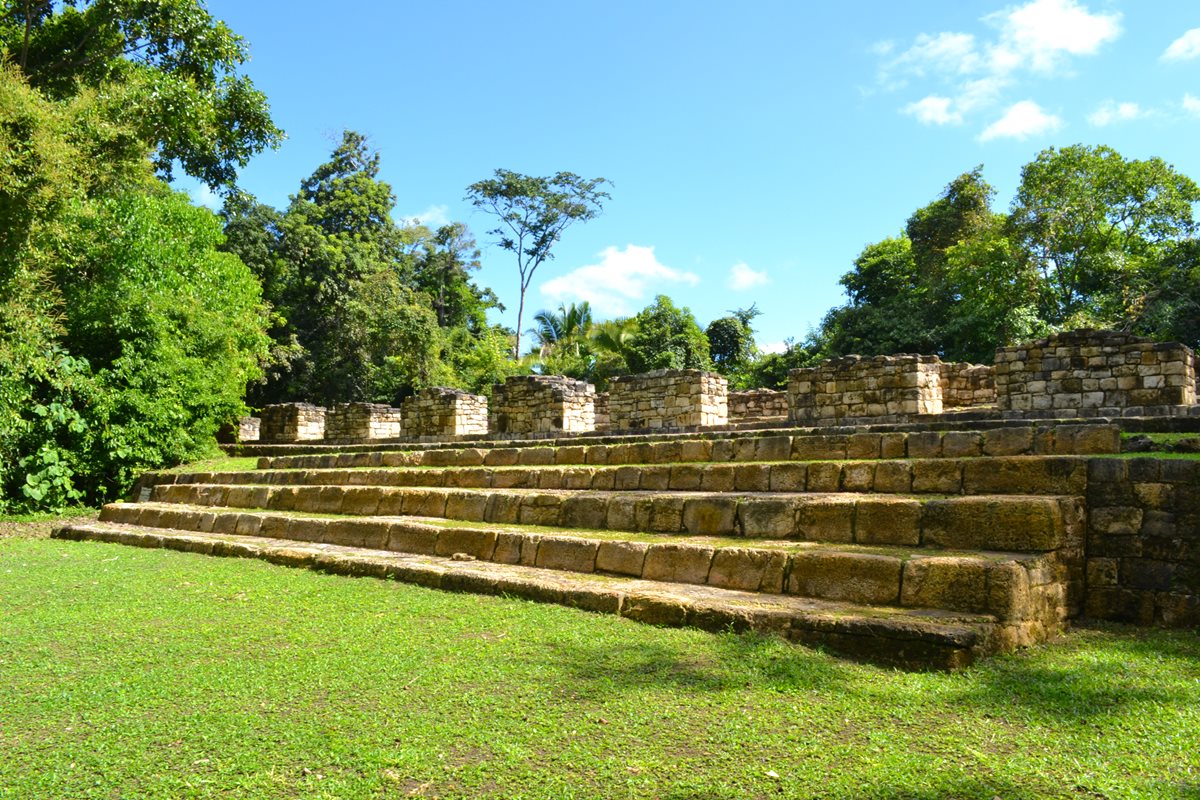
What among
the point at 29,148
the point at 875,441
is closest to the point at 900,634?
the point at 875,441

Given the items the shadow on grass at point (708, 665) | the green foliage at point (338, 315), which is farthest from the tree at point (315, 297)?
the shadow on grass at point (708, 665)

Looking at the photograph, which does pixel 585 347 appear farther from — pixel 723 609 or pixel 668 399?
pixel 723 609

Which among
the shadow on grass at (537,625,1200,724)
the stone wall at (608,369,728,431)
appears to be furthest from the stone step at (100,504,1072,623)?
the stone wall at (608,369,728,431)

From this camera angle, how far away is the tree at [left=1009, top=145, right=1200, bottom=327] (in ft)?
68.1

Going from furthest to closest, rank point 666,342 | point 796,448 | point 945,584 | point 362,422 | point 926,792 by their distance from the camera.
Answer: point 666,342 → point 362,422 → point 796,448 → point 945,584 → point 926,792

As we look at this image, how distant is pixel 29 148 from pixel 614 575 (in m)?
9.01

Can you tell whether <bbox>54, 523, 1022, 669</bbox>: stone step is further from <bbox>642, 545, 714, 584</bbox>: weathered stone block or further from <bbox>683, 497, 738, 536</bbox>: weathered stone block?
<bbox>683, 497, 738, 536</bbox>: weathered stone block

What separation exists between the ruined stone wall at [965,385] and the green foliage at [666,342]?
14.7m

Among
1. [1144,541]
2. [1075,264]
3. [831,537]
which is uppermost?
[1075,264]

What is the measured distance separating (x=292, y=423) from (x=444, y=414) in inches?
218

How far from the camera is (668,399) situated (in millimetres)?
11180

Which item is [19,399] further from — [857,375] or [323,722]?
[857,375]

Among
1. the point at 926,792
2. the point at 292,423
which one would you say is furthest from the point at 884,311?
the point at 926,792

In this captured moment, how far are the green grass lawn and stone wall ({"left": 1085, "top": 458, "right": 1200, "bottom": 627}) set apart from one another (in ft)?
0.67
